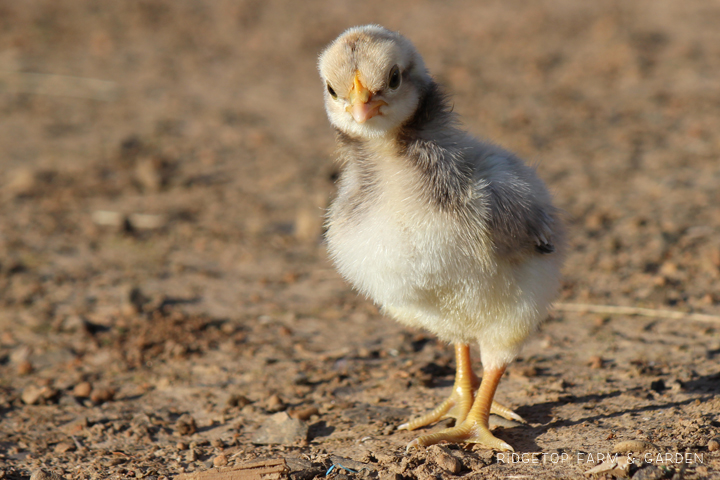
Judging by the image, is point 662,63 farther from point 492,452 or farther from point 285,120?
point 492,452

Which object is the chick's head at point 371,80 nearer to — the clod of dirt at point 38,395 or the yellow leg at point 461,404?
the yellow leg at point 461,404

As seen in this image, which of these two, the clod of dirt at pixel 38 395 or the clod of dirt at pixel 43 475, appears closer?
the clod of dirt at pixel 43 475

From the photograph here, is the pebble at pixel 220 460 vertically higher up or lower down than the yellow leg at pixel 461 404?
lower down

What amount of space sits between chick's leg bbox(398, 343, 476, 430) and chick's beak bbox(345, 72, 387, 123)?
1411 mm

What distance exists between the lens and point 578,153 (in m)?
7.71

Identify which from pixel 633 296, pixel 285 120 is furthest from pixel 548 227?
pixel 285 120

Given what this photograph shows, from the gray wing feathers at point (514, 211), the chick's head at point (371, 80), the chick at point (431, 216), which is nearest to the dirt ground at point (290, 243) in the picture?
the chick at point (431, 216)

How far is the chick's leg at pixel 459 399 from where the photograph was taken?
12.5 feet

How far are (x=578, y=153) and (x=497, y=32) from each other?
379 centimetres

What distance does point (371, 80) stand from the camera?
324 cm

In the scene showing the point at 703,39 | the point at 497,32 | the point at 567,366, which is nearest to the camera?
the point at 567,366

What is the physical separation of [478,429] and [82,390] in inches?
96.2

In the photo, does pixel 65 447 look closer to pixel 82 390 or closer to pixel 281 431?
pixel 82 390

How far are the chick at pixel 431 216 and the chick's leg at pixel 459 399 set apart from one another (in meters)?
0.25
